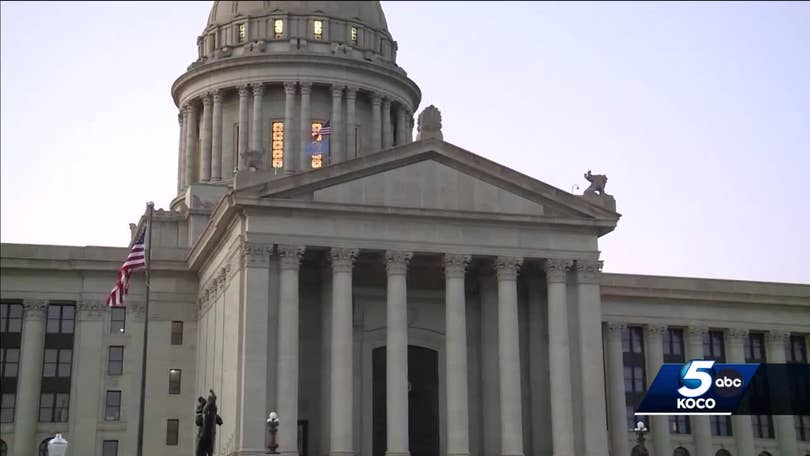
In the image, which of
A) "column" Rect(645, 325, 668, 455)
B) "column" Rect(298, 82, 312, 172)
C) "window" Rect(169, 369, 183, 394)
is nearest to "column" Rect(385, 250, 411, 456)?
"window" Rect(169, 369, 183, 394)

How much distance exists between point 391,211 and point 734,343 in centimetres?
3211

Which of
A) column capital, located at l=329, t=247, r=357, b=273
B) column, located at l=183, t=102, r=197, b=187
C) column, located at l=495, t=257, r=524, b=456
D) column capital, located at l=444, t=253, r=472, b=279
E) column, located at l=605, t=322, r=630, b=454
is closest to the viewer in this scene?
column capital, located at l=329, t=247, r=357, b=273

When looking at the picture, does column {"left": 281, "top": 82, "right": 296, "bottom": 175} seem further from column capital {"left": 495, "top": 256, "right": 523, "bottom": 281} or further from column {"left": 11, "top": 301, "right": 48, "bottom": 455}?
column capital {"left": 495, "top": 256, "right": 523, "bottom": 281}

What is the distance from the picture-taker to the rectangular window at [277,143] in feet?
265

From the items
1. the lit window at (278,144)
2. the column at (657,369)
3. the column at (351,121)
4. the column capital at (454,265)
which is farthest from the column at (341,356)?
the column at (351,121)

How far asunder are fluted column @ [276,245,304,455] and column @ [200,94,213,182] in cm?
2912

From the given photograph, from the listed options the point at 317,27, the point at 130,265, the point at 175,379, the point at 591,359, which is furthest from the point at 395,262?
the point at 317,27

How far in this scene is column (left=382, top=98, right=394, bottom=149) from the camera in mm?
84375

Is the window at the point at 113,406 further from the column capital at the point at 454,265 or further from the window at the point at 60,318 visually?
the column capital at the point at 454,265

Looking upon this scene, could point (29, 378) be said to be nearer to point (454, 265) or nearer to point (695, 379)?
point (454, 265)

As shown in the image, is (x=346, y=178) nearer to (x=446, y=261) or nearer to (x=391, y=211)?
(x=391, y=211)

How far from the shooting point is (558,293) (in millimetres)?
57219

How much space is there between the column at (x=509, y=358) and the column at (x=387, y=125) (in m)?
29.2

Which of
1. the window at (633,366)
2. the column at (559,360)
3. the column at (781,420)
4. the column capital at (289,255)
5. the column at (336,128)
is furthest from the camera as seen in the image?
the column at (336,128)
